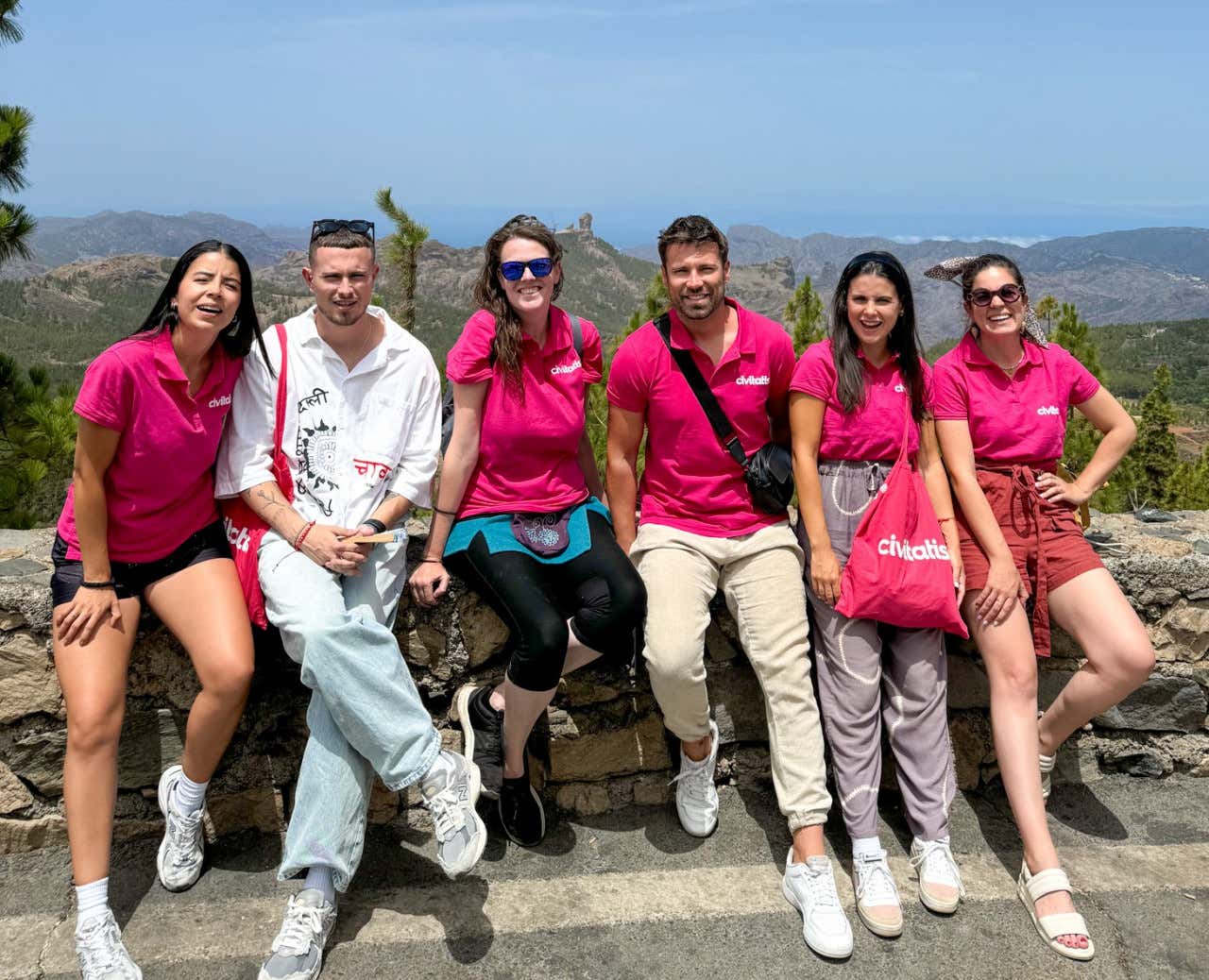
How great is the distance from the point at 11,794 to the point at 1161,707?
14.6 feet

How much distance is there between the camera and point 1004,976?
273cm

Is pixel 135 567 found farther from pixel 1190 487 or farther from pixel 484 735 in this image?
pixel 1190 487

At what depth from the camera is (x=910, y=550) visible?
10.6ft

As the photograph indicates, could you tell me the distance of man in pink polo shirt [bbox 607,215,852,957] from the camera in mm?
3186

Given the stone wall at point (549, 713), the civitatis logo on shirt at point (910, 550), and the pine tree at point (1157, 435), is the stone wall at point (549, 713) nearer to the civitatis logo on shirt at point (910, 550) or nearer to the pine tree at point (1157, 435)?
the civitatis logo on shirt at point (910, 550)

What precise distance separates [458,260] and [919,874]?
159701 millimetres

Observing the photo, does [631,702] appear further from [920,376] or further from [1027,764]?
[920,376]

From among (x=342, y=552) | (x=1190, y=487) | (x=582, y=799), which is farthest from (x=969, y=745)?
(x=1190, y=487)

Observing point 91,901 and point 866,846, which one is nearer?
point 91,901

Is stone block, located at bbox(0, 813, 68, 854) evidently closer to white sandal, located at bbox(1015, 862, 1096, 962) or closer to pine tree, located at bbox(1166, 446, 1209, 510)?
white sandal, located at bbox(1015, 862, 1096, 962)

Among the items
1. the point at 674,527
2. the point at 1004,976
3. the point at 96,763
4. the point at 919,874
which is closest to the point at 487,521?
the point at 674,527

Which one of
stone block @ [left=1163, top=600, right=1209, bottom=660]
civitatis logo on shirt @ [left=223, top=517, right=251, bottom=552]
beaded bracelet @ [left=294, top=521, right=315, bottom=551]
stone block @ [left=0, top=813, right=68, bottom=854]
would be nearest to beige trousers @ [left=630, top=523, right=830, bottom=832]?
beaded bracelet @ [left=294, top=521, right=315, bottom=551]

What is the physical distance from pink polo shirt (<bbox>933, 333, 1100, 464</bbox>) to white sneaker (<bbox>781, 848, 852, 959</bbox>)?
5.53 feet

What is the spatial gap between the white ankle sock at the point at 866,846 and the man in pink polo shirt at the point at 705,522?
191 mm
